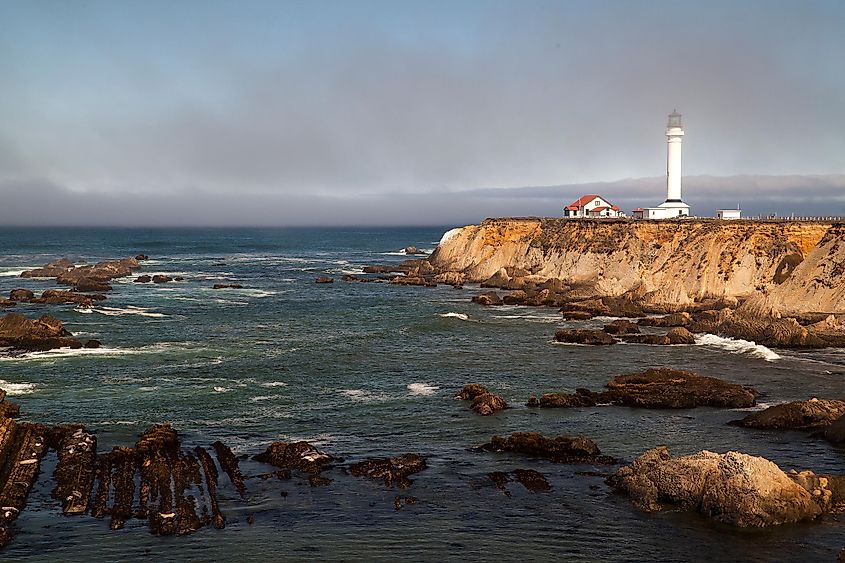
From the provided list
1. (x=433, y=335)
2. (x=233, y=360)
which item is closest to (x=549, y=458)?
(x=233, y=360)

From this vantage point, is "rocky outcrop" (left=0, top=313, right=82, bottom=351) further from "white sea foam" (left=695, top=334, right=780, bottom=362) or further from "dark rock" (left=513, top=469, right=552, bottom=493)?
"white sea foam" (left=695, top=334, right=780, bottom=362)

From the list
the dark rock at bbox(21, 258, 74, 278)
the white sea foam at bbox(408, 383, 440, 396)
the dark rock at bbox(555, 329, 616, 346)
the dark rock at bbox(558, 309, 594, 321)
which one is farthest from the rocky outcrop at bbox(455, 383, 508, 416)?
the dark rock at bbox(21, 258, 74, 278)

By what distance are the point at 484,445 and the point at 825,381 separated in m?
18.6

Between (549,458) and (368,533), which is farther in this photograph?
(549,458)

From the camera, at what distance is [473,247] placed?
10238cm

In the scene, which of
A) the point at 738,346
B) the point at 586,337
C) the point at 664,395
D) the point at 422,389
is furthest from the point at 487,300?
the point at 664,395

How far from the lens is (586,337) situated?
48875 mm

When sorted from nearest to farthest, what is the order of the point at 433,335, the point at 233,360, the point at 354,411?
the point at 354,411 → the point at 233,360 → the point at 433,335

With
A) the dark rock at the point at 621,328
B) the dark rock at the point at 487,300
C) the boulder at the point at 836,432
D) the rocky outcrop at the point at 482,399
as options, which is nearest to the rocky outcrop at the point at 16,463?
the rocky outcrop at the point at 482,399

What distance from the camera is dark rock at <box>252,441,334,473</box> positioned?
26.0 meters

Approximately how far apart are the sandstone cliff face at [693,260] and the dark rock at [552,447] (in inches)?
1223

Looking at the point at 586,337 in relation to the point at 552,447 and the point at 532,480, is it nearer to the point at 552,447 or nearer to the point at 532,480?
the point at 552,447

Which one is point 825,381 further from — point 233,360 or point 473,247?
point 473,247

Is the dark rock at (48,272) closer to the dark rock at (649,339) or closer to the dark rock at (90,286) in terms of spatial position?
the dark rock at (90,286)
